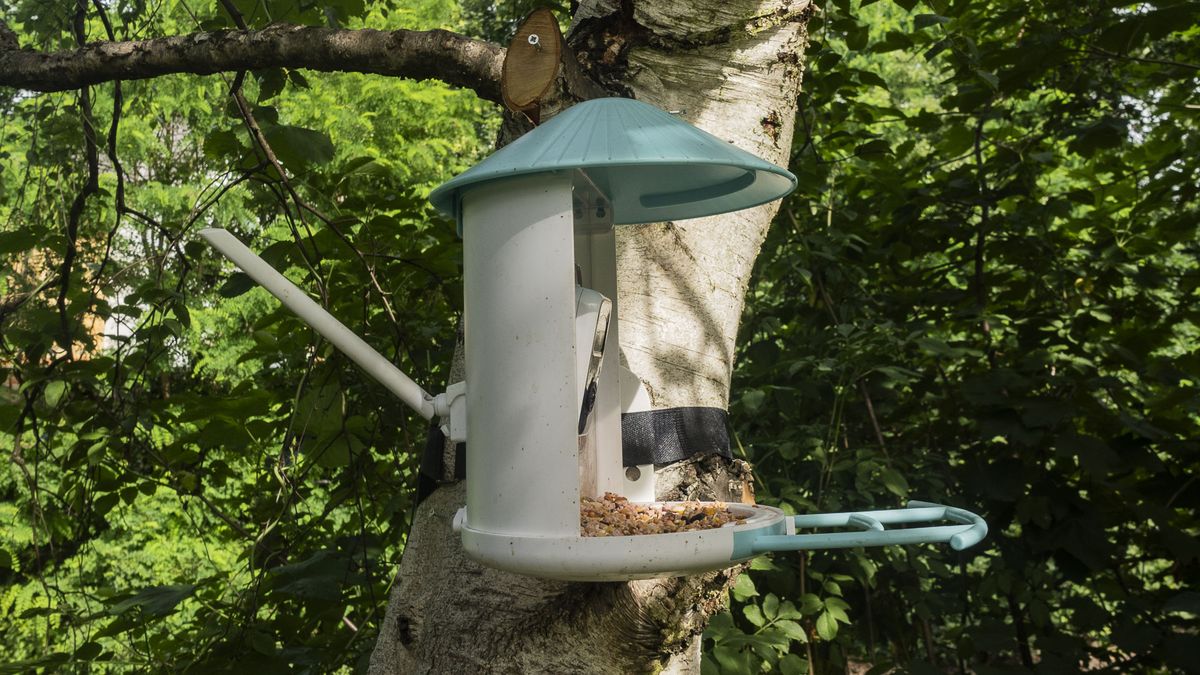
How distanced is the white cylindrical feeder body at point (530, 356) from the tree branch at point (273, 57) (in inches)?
21.1

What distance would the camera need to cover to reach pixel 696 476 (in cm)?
131

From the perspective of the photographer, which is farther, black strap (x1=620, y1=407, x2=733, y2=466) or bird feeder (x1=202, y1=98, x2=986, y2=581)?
black strap (x1=620, y1=407, x2=733, y2=466)

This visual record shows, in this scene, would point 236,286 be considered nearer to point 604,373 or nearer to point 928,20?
point 604,373

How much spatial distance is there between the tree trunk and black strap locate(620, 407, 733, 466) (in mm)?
23

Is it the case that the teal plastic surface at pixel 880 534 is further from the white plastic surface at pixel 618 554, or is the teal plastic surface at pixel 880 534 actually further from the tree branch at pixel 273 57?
the tree branch at pixel 273 57

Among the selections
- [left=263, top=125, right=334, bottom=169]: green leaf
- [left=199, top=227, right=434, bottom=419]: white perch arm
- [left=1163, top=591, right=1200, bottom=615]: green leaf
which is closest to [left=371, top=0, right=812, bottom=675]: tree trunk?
[left=199, top=227, right=434, bottom=419]: white perch arm

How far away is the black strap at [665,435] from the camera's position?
50.7 inches

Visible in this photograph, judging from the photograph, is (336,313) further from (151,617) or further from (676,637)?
(676,637)

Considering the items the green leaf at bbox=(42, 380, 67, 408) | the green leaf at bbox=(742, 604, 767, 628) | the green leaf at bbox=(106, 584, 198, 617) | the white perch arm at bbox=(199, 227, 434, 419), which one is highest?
the white perch arm at bbox=(199, 227, 434, 419)

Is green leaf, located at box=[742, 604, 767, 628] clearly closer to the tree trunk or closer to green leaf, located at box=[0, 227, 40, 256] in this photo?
the tree trunk

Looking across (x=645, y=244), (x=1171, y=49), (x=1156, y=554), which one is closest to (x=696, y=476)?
(x=645, y=244)

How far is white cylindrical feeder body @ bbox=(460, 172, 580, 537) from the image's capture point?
3.29ft

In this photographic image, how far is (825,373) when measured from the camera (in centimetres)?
258

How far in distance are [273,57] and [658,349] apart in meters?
0.85
